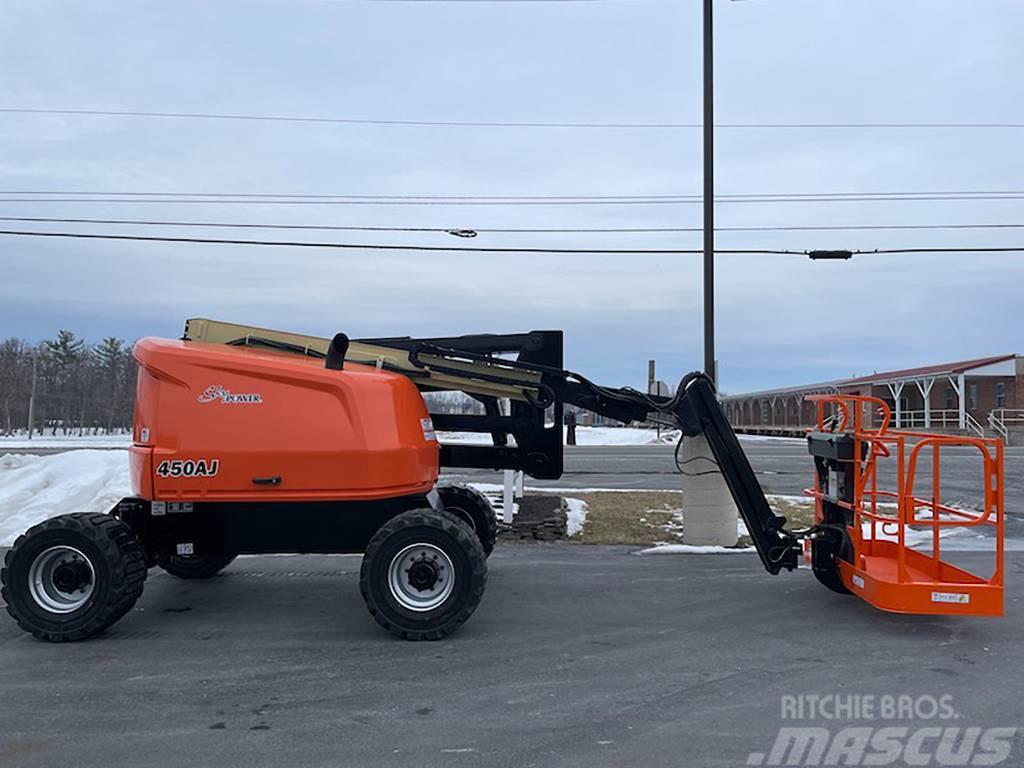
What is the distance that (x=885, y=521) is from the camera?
743cm

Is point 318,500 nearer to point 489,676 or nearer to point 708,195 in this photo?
point 489,676

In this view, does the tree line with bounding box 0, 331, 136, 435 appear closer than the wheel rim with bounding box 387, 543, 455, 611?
No

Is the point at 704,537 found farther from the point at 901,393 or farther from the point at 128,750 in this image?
Result: the point at 901,393

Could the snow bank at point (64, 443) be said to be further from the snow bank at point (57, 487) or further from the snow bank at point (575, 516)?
the snow bank at point (575, 516)

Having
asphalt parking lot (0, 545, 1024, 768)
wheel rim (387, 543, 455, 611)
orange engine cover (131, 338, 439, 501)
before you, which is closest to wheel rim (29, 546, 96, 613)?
asphalt parking lot (0, 545, 1024, 768)

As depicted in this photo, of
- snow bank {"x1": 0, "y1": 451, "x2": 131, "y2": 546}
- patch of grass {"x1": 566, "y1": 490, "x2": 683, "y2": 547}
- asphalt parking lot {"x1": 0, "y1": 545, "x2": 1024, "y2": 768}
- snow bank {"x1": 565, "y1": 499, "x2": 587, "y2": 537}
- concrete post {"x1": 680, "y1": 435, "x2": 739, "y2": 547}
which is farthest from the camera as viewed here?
snow bank {"x1": 0, "y1": 451, "x2": 131, "y2": 546}

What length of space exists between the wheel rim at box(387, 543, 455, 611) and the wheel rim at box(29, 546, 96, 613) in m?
2.44

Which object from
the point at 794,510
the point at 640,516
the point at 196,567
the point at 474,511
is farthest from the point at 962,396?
the point at 196,567

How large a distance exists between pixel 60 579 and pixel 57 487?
878 centimetres

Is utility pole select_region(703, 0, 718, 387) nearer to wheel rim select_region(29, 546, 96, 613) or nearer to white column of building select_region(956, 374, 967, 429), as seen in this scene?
wheel rim select_region(29, 546, 96, 613)

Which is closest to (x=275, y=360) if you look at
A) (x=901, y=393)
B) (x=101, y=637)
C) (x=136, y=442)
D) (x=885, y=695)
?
(x=136, y=442)

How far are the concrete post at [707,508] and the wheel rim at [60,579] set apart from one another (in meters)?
7.54

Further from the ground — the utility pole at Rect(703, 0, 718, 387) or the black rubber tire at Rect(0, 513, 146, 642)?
the utility pole at Rect(703, 0, 718, 387)

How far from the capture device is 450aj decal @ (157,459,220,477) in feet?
23.0
